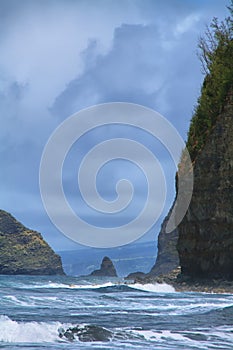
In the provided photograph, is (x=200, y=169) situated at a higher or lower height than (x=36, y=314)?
higher

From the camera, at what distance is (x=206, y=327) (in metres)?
23.0

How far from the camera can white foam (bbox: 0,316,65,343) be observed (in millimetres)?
19506

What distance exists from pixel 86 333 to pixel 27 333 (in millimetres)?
1889

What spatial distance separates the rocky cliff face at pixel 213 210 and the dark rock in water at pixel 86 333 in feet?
98.5

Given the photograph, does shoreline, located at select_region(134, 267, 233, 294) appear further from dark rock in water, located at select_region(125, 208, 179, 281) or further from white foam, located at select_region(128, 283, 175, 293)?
dark rock in water, located at select_region(125, 208, 179, 281)

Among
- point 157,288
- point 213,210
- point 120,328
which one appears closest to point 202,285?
point 157,288

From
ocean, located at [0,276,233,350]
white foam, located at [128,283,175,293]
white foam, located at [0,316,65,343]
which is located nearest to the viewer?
ocean, located at [0,276,233,350]

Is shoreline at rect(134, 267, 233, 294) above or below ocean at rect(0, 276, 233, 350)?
above

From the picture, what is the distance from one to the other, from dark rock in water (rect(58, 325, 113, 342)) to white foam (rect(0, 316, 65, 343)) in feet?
1.08

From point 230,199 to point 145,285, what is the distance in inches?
486

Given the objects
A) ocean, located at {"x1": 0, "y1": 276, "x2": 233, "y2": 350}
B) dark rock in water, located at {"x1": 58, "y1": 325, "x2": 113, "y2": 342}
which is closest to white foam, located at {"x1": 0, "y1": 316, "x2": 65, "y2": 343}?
ocean, located at {"x1": 0, "y1": 276, "x2": 233, "y2": 350}

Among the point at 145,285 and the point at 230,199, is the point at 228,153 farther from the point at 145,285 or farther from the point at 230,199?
the point at 145,285

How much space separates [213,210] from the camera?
51406 millimetres

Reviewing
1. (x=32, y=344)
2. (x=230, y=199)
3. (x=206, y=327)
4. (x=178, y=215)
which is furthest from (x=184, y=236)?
(x=32, y=344)
